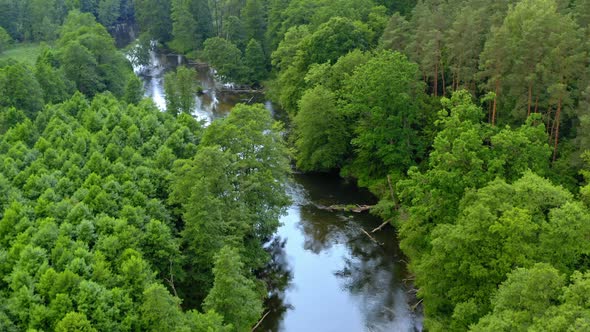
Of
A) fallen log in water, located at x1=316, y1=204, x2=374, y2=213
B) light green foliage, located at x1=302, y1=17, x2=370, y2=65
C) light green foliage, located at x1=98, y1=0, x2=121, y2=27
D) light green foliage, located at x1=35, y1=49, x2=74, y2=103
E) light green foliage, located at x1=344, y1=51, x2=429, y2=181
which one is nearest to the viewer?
light green foliage, located at x1=344, y1=51, x2=429, y2=181

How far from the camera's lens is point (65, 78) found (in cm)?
7325

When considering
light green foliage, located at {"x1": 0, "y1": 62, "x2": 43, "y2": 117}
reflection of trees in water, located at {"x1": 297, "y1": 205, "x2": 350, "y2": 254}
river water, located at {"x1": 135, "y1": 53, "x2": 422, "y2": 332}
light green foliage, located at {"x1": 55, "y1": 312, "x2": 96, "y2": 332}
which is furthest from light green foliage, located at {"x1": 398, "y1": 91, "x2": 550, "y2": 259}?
light green foliage, located at {"x1": 0, "y1": 62, "x2": 43, "y2": 117}

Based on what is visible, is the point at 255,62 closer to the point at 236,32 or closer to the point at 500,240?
the point at 236,32

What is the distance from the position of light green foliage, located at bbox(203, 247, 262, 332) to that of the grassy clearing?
9243 centimetres

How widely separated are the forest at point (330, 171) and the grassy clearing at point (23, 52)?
4079 centimetres

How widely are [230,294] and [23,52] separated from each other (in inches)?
4189

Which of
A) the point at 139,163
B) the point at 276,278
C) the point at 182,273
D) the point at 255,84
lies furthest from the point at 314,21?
the point at 182,273

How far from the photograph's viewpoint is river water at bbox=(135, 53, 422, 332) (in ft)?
132

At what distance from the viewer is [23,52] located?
118375mm

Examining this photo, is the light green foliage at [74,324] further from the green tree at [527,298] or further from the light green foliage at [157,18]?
the light green foliage at [157,18]

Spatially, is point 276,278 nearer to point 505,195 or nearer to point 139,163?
point 139,163

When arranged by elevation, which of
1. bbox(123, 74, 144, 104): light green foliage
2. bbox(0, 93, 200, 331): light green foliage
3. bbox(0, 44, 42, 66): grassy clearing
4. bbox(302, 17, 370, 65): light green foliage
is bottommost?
bbox(0, 44, 42, 66): grassy clearing

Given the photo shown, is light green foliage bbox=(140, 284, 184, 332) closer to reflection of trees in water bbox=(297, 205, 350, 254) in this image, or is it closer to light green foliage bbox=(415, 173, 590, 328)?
light green foliage bbox=(415, 173, 590, 328)

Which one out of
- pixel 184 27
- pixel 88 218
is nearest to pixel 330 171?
pixel 88 218
